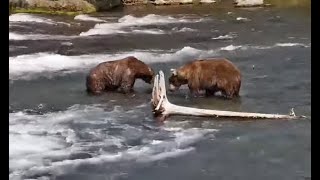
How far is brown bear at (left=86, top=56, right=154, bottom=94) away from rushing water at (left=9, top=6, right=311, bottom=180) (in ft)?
1.20

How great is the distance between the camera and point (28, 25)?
3055cm

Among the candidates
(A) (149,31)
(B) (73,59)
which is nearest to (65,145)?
(B) (73,59)

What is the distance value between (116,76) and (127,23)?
1580 cm

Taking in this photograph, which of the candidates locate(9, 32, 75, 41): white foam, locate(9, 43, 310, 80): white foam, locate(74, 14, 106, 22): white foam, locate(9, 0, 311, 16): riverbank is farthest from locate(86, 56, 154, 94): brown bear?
locate(9, 0, 311, 16): riverbank

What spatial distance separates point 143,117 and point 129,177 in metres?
3.93

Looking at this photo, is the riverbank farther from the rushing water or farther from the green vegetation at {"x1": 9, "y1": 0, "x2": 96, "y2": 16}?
the rushing water

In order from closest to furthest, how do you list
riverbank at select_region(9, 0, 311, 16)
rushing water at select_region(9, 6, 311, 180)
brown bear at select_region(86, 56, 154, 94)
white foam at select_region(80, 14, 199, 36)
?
rushing water at select_region(9, 6, 311, 180) → brown bear at select_region(86, 56, 154, 94) → white foam at select_region(80, 14, 199, 36) → riverbank at select_region(9, 0, 311, 16)

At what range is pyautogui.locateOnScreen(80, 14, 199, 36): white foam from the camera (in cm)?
2972

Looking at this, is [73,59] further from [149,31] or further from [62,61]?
[149,31]

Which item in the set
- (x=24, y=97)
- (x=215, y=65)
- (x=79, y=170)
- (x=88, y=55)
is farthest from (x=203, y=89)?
(x=88, y=55)

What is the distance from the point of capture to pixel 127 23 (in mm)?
32469

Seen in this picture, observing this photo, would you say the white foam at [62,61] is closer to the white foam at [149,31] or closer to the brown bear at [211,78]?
the brown bear at [211,78]

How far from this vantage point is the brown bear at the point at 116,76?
55.6 ft
